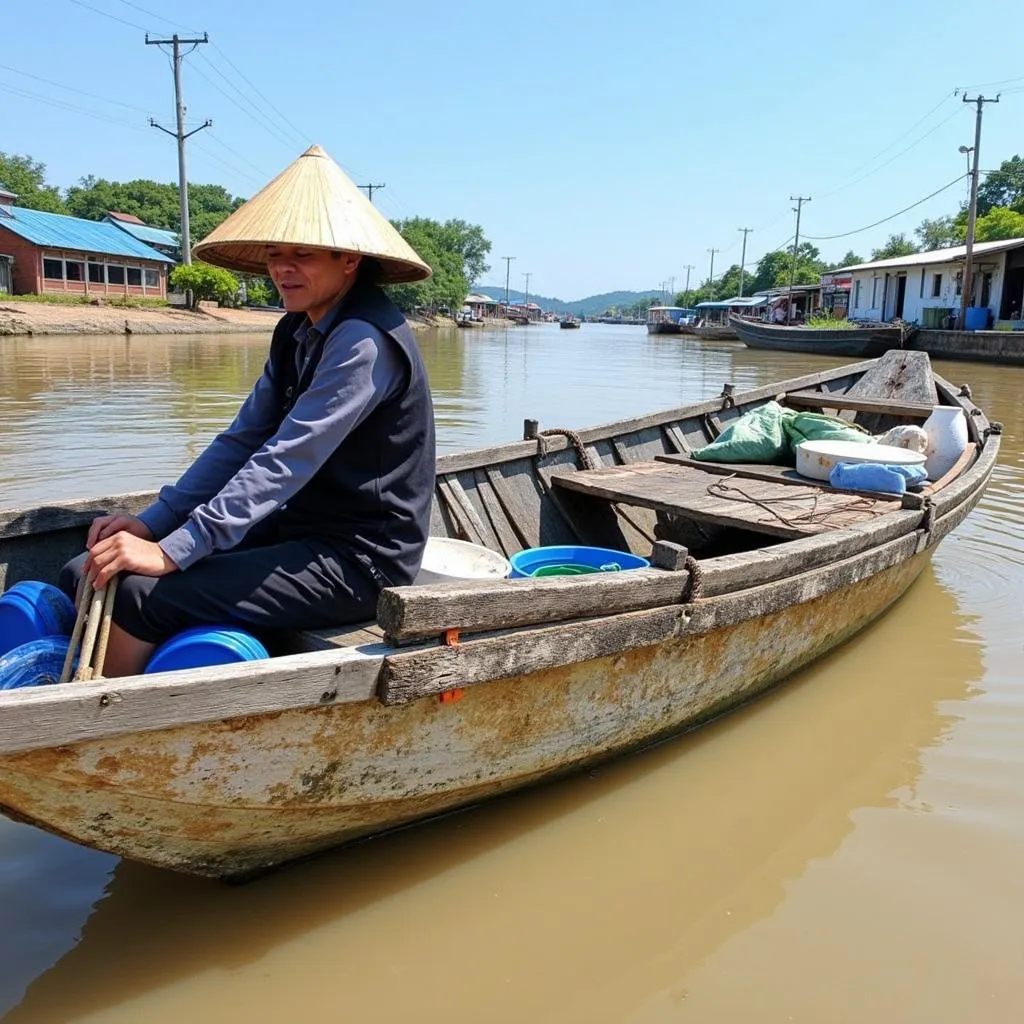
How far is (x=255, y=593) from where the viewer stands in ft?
7.64

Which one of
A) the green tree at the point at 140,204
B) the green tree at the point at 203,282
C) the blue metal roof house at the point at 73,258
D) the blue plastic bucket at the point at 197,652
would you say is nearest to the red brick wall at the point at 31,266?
the blue metal roof house at the point at 73,258

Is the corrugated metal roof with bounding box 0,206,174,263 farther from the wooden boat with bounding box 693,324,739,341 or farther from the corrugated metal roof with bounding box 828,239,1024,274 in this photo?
the corrugated metal roof with bounding box 828,239,1024,274

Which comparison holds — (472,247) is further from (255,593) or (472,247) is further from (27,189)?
(255,593)

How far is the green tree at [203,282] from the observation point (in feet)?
111

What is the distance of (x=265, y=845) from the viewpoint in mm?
2342

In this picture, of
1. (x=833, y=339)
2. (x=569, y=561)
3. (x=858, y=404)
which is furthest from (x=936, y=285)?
(x=569, y=561)

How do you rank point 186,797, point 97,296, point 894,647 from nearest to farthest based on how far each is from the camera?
point 186,797 → point 894,647 → point 97,296

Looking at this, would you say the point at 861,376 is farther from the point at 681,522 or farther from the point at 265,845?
the point at 265,845

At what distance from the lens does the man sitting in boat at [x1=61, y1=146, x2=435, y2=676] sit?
7.27 ft

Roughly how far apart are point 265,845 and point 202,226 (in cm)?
5261

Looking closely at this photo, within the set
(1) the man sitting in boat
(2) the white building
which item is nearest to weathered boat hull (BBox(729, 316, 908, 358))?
(2) the white building

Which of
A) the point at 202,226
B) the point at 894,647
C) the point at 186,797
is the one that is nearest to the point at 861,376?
the point at 894,647

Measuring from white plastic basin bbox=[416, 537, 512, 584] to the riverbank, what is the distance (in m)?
19.5

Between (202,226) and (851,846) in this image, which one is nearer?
(851,846)
